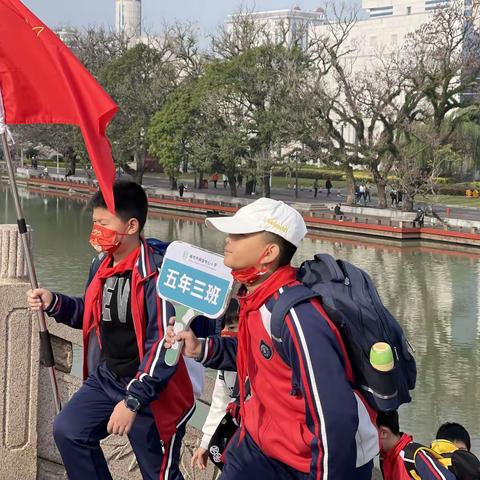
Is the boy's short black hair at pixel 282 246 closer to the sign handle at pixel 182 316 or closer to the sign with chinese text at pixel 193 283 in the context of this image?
the sign with chinese text at pixel 193 283

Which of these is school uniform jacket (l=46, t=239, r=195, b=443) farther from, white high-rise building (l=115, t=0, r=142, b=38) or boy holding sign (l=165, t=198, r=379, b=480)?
white high-rise building (l=115, t=0, r=142, b=38)

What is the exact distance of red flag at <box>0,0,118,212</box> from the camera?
3893 millimetres

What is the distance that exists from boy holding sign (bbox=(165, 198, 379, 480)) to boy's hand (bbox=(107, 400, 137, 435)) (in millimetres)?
369

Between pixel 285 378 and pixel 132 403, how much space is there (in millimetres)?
772

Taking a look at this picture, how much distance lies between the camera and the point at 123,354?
3547 millimetres

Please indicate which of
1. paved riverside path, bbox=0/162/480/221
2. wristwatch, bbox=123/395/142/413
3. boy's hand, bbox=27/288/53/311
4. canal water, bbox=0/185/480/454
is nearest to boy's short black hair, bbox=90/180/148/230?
boy's hand, bbox=27/288/53/311

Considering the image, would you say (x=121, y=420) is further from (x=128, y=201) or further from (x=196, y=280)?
(x=128, y=201)

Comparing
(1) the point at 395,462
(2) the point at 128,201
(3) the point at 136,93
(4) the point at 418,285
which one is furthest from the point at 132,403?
(3) the point at 136,93

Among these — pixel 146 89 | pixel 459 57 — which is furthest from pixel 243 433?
pixel 146 89

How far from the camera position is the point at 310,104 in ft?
102

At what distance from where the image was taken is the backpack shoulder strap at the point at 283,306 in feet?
8.63

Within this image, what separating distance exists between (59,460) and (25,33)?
7.18 ft

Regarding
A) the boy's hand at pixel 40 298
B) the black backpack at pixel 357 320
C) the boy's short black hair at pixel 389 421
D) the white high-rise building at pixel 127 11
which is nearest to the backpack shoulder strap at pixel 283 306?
the black backpack at pixel 357 320

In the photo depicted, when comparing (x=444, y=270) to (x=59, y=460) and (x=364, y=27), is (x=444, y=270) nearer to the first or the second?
(x=59, y=460)
